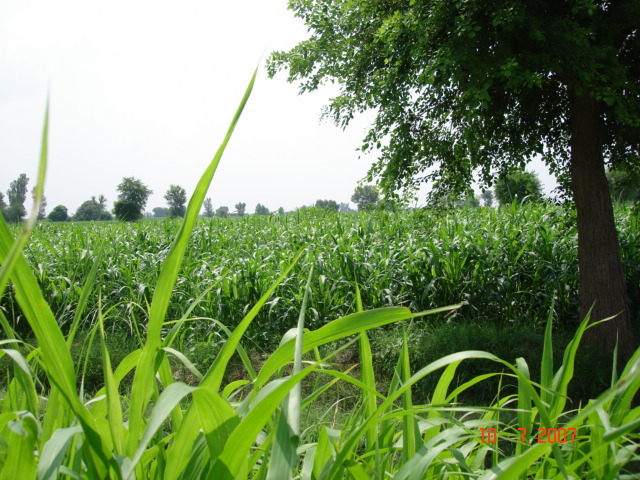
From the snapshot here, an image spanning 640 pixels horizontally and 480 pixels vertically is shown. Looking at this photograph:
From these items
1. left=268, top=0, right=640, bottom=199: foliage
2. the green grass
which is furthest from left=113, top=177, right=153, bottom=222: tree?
left=268, top=0, right=640, bottom=199: foliage

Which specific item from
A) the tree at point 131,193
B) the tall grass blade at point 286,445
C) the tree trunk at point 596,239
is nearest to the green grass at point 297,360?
the tall grass blade at point 286,445

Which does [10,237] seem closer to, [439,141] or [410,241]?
[439,141]

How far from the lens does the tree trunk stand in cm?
425

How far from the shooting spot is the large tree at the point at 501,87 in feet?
11.6

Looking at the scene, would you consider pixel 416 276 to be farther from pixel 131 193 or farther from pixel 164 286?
pixel 131 193

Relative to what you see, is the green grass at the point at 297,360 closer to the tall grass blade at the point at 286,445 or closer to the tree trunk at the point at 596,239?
the tall grass blade at the point at 286,445

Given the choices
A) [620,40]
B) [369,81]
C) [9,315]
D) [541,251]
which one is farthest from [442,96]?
[9,315]

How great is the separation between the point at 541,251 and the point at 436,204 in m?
1.64

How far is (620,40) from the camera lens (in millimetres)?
4164

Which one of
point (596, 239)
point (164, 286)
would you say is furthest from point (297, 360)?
point (596, 239)

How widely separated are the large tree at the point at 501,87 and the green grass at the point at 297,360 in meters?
0.91

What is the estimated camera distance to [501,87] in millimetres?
4664

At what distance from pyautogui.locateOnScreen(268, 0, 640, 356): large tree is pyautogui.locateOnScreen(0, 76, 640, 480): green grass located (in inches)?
35.9

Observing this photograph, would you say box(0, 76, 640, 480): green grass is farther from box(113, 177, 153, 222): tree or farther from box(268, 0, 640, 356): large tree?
box(113, 177, 153, 222): tree
